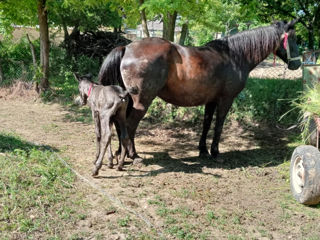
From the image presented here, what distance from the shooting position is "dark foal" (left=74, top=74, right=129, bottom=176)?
4473 mm

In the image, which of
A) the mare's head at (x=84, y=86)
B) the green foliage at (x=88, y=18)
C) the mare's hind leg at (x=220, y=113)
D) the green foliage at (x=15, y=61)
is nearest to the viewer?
the mare's head at (x=84, y=86)

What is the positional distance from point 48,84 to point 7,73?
256cm

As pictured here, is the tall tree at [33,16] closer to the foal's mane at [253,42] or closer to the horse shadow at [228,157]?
the horse shadow at [228,157]

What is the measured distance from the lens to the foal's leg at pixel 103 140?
14.5 ft

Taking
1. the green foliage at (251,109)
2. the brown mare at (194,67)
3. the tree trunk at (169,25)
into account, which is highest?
the tree trunk at (169,25)

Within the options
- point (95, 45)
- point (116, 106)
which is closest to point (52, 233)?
point (116, 106)

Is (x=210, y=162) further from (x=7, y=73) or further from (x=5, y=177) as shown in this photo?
(x=7, y=73)

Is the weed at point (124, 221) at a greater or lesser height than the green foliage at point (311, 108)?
lesser

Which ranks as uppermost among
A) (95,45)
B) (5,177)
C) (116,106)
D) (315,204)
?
(95,45)

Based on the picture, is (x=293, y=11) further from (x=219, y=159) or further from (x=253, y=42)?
(x=219, y=159)

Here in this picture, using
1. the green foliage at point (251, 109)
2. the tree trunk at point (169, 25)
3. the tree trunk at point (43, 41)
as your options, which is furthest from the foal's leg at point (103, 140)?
the tree trunk at point (43, 41)

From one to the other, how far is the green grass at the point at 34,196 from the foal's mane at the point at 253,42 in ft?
10.7

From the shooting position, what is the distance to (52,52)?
44.2 ft

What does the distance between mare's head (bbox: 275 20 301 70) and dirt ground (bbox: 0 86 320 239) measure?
174 centimetres
